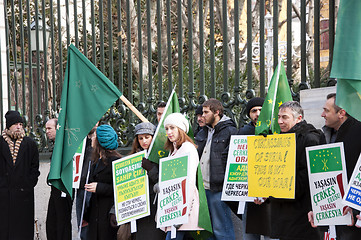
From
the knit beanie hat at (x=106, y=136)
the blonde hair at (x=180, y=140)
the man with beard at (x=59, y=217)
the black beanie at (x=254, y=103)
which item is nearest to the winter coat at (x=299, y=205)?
the black beanie at (x=254, y=103)

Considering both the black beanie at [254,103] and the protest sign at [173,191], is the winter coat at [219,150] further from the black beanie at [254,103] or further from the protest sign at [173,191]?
the protest sign at [173,191]

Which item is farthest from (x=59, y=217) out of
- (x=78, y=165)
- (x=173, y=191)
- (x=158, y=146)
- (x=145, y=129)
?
(x=173, y=191)

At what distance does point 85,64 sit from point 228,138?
188cm

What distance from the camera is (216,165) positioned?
762 cm

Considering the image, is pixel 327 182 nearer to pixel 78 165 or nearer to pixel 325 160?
pixel 325 160

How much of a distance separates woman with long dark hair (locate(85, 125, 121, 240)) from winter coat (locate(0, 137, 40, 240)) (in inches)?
78.0

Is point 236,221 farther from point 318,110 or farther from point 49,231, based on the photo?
point 49,231

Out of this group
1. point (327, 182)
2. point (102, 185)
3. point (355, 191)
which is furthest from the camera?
point (102, 185)

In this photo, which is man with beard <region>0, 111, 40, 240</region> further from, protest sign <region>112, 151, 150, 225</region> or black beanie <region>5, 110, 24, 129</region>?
protest sign <region>112, 151, 150, 225</region>

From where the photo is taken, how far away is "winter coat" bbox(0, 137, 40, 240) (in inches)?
389

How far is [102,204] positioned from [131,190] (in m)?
0.47

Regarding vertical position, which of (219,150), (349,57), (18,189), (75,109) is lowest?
(18,189)

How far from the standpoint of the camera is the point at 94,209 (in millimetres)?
8148

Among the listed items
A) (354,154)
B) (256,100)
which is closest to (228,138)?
(256,100)
